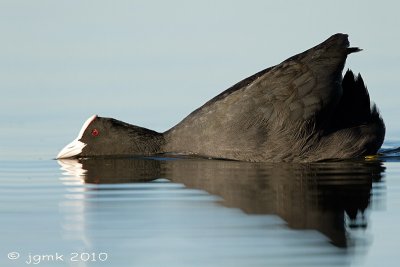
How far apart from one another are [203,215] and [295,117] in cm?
337

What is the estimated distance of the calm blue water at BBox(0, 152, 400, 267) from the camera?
6.12 metres

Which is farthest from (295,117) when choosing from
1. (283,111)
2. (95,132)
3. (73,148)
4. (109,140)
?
(73,148)

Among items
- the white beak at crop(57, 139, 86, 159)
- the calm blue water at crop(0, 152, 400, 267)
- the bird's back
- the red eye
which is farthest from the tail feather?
the white beak at crop(57, 139, 86, 159)

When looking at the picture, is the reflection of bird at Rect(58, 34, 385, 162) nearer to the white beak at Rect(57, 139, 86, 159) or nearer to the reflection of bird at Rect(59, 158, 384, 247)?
the reflection of bird at Rect(59, 158, 384, 247)

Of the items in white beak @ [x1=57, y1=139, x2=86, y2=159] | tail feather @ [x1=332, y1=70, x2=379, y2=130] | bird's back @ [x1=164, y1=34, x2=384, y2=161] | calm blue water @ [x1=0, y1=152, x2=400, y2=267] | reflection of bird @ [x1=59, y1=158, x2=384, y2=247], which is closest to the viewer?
calm blue water @ [x1=0, y1=152, x2=400, y2=267]

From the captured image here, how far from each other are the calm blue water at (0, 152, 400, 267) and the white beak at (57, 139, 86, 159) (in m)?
0.87

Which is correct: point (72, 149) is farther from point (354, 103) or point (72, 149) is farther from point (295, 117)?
point (354, 103)

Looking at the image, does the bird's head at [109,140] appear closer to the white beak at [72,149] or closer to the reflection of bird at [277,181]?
the white beak at [72,149]

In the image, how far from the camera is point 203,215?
23.9 ft

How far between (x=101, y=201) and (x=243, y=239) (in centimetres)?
183

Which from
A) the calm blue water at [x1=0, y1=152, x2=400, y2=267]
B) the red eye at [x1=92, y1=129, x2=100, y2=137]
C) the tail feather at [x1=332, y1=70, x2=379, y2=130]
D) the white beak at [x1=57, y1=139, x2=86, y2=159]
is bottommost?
the calm blue water at [x1=0, y1=152, x2=400, y2=267]

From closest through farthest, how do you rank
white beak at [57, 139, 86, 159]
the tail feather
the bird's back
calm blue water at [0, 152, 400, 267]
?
calm blue water at [0, 152, 400, 267]
the bird's back
the tail feather
white beak at [57, 139, 86, 159]

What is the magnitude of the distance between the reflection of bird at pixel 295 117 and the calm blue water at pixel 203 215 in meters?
0.39

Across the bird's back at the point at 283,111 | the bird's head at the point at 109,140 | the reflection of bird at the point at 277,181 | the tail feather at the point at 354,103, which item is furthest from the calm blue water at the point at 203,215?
the bird's head at the point at 109,140
